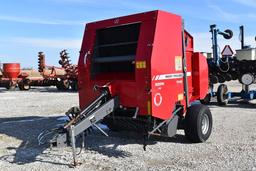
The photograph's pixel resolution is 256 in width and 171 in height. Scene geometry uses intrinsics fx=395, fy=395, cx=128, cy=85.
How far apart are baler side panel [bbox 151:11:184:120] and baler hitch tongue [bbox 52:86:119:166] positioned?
82cm

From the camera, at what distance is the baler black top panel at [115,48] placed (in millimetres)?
7699

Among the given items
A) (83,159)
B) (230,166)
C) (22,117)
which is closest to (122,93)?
(83,159)

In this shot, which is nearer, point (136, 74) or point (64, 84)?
point (136, 74)

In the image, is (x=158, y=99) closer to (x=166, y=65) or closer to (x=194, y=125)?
(x=166, y=65)

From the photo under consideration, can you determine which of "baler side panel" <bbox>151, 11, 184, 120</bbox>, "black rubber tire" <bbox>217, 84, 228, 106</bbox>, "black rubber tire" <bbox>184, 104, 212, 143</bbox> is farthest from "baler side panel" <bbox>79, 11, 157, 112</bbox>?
"black rubber tire" <bbox>217, 84, 228, 106</bbox>

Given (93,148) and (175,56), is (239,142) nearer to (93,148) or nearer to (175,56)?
(175,56)

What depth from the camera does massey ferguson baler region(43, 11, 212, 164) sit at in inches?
267

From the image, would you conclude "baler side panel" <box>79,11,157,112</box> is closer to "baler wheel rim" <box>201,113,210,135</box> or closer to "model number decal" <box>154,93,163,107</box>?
"model number decal" <box>154,93,163,107</box>

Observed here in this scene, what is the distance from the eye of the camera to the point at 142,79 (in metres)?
6.82

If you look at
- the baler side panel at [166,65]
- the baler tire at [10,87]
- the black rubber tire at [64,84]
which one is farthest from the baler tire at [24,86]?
the baler side panel at [166,65]

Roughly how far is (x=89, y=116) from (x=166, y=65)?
1662 millimetres

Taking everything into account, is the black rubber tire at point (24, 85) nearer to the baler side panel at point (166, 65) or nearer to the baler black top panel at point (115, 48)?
the baler black top panel at point (115, 48)

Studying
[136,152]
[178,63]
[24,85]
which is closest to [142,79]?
[178,63]

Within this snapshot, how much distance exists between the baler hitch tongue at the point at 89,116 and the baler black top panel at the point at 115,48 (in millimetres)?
685
